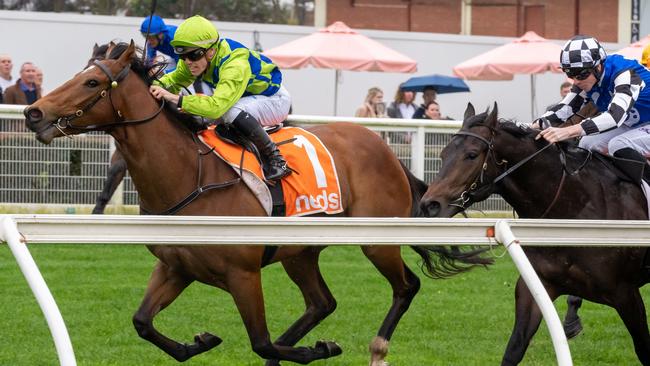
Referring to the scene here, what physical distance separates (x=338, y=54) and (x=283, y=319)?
9.01 m

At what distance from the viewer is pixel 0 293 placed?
904cm

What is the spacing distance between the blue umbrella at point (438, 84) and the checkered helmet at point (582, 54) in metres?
11.2

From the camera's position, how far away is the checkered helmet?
612cm

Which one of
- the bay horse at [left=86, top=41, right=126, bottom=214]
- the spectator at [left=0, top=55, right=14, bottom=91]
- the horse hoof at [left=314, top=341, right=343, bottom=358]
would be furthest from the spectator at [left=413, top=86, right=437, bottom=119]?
the horse hoof at [left=314, top=341, right=343, bottom=358]

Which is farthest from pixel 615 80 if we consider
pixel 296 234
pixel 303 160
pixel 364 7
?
pixel 364 7

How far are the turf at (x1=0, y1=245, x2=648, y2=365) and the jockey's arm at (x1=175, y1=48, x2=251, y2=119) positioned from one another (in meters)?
1.64

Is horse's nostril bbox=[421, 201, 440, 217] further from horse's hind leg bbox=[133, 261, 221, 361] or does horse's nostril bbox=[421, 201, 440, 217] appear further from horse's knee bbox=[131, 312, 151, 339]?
horse's knee bbox=[131, 312, 151, 339]

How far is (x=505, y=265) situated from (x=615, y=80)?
5310 mm

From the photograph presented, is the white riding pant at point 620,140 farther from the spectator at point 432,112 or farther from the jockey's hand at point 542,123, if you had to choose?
the spectator at point 432,112

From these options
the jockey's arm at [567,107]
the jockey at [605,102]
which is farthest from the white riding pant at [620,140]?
the jockey's arm at [567,107]

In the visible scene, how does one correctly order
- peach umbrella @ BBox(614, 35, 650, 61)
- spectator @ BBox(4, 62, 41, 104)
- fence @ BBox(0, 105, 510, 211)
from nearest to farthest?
fence @ BBox(0, 105, 510, 211) → spectator @ BBox(4, 62, 41, 104) → peach umbrella @ BBox(614, 35, 650, 61)

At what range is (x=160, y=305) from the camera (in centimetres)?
609

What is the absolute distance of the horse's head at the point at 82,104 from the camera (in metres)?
5.58

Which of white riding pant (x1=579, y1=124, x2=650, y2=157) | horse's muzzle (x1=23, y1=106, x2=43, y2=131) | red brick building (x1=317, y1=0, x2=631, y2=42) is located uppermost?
red brick building (x1=317, y1=0, x2=631, y2=42)
